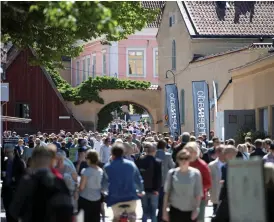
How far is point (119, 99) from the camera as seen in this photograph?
63.2m

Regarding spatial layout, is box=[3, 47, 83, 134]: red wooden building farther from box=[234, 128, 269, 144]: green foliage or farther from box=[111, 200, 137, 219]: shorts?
box=[111, 200, 137, 219]: shorts

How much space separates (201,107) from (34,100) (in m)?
25.3

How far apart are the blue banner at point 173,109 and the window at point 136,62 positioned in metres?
23.1

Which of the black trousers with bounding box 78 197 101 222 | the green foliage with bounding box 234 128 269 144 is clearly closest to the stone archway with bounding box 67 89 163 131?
the green foliage with bounding box 234 128 269 144

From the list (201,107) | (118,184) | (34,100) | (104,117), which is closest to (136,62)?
(104,117)

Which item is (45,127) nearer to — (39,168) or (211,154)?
(211,154)

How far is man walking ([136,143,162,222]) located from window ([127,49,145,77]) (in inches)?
2103

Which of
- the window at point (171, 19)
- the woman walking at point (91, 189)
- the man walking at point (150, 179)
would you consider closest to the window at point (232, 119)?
the man walking at point (150, 179)

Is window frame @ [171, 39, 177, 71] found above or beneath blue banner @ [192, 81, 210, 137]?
above

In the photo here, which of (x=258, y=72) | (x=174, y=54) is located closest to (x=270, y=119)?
(x=258, y=72)

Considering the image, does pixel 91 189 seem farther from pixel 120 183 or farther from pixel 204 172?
pixel 204 172

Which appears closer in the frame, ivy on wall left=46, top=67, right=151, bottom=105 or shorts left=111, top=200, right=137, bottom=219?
shorts left=111, top=200, right=137, bottom=219

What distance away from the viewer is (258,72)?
35.0 meters

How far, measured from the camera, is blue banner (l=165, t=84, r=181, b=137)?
4590cm
